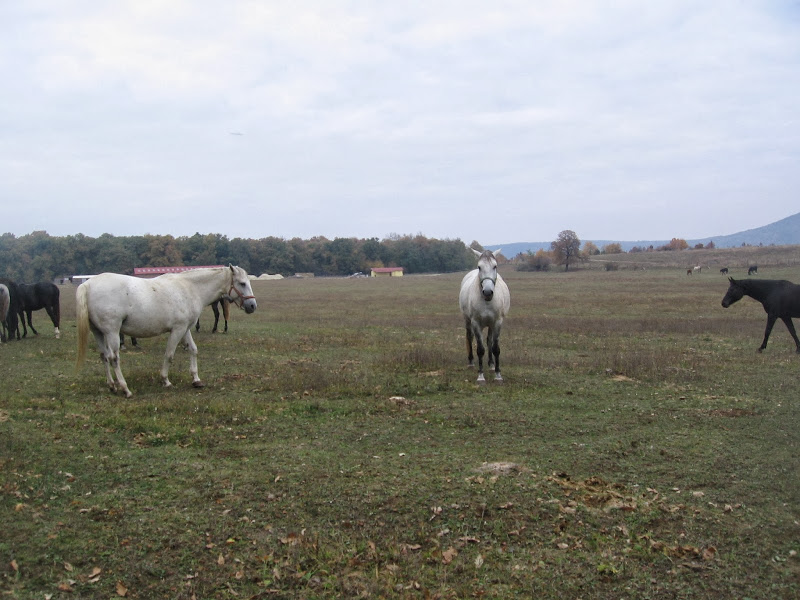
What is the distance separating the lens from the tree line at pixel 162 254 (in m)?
78.9

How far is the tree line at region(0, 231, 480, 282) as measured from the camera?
78938 mm

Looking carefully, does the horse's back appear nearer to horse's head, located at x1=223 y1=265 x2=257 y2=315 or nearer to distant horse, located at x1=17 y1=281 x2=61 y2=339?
horse's head, located at x1=223 y1=265 x2=257 y2=315

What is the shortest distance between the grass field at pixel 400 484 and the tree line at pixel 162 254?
188 feet

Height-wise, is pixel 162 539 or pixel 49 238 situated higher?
pixel 49 238

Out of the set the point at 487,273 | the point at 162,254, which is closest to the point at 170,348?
the point at 487,273

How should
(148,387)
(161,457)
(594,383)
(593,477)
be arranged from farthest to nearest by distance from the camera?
(594,383), (148,387), (161,457), (593,477)

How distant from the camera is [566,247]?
95.6 m

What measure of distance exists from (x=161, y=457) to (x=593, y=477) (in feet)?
Answer: 15.6

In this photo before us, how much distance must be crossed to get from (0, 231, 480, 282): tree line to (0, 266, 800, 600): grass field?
57.4m

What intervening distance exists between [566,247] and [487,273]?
89.6 meters

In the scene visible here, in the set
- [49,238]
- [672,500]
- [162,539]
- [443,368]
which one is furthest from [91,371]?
[49,238]

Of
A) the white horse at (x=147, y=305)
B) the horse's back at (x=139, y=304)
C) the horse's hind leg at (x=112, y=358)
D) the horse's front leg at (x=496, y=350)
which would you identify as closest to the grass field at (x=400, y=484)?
the horse's hind leg at (x=112, y=358)

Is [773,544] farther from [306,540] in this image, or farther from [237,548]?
[237,548]

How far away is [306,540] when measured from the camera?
15.2 feet
